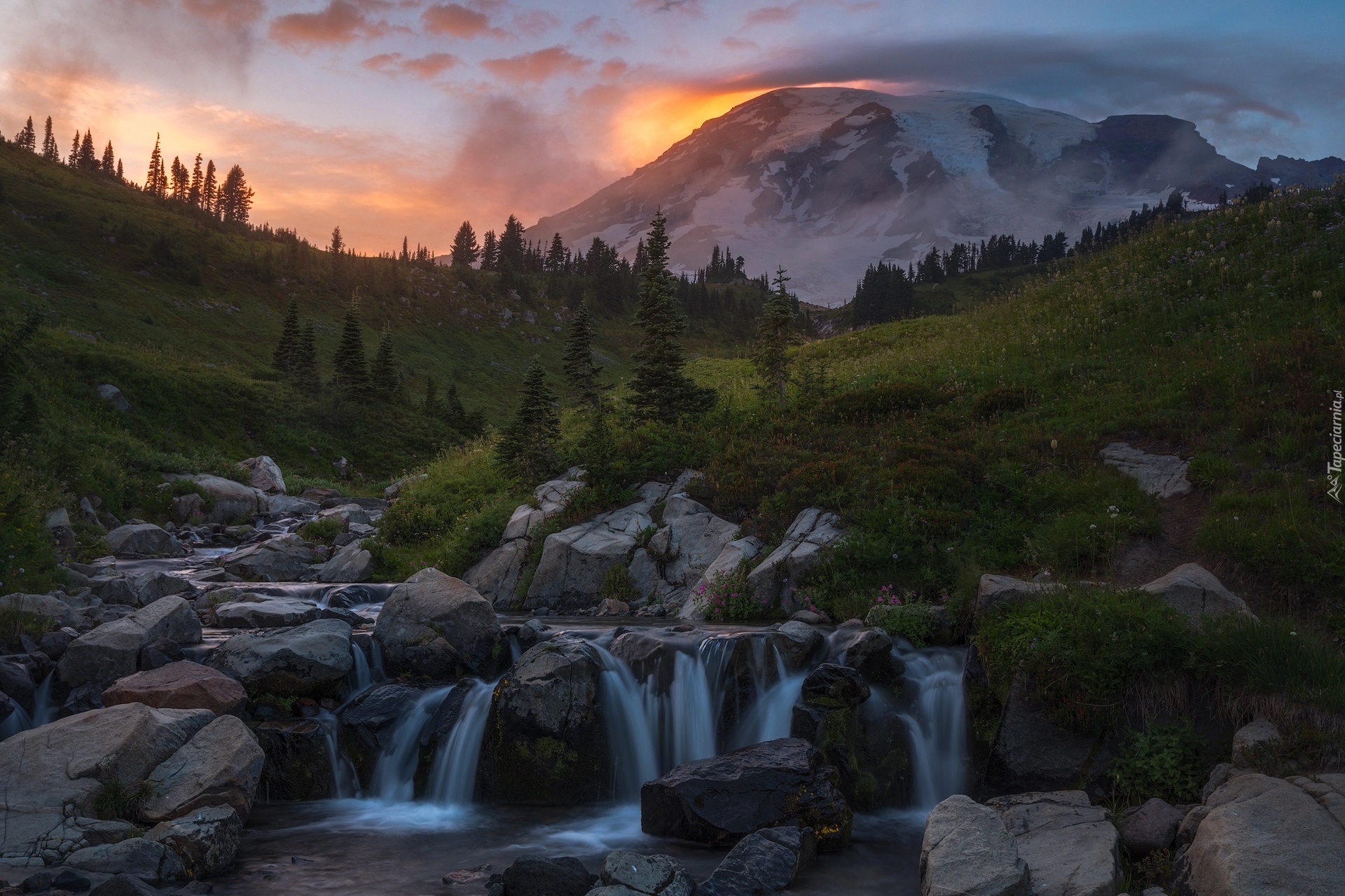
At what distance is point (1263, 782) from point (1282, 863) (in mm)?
1275

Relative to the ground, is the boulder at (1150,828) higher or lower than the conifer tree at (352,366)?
lower

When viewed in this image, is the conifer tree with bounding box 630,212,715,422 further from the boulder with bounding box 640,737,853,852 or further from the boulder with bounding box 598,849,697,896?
the boulder with bounding box 598,849,697,896

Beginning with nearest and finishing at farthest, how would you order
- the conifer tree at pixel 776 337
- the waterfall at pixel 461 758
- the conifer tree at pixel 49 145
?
the waterfall at pixel 461 758
the conifer tree at pixel 776 337
the conifer tree at pixel 49 145

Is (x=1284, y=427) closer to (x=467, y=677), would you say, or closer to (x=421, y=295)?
(x=467, y=677)

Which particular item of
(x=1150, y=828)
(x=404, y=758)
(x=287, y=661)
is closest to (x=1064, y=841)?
(x=1150, y=828)

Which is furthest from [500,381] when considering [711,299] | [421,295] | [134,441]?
[711,299]

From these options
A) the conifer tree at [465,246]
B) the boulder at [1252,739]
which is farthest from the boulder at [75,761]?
the conifer tree at [465,246]

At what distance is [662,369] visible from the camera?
2495cm

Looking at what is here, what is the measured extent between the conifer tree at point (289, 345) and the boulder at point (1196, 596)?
6129 cm

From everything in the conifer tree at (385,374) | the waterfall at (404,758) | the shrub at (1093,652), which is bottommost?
the waterfall at (404,758)

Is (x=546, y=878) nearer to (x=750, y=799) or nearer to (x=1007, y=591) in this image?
(x=750, y=799)

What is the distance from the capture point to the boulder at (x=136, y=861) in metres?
7.66

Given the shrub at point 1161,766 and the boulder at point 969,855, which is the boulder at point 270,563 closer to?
the boulder at point 969,855

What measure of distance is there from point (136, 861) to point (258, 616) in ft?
26.6
